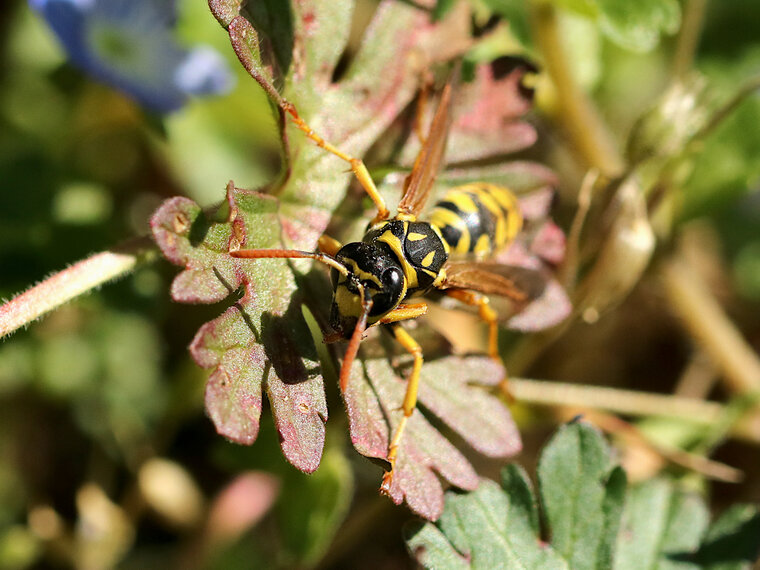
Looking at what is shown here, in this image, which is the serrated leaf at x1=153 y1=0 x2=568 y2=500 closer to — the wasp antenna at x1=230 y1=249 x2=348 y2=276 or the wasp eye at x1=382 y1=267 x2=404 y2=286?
the wasp antenna at x1=230 y1=249 x2=348 y2=276

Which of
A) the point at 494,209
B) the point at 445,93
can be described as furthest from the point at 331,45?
the point at 494,209

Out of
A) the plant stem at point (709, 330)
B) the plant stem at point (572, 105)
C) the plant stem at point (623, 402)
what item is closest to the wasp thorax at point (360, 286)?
the plant stem at point (623, 402)

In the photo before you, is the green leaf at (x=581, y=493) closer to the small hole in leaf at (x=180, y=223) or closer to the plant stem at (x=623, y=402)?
the plant stem at (x=623, y=402)

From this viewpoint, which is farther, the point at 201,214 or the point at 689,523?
the point at 689,523

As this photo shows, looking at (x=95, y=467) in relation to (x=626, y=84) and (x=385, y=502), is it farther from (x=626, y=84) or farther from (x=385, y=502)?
(x=626, y=84)

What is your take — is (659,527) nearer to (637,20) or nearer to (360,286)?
(360,286)

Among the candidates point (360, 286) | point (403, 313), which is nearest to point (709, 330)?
point (403, 313)
